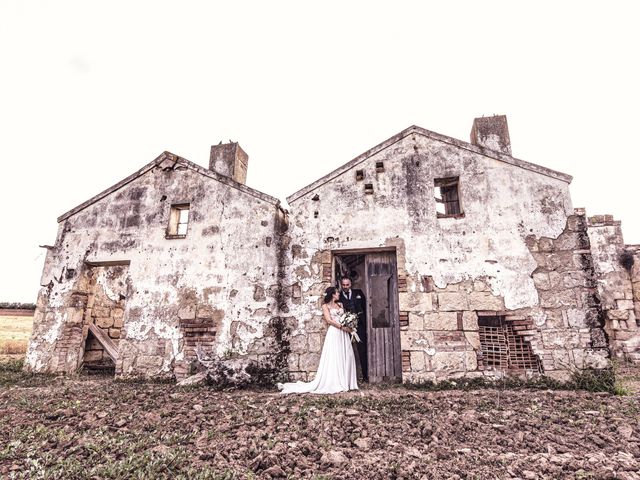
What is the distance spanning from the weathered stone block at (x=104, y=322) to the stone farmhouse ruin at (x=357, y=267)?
57 centimetres

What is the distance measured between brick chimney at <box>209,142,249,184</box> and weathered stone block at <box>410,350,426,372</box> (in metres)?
6.28

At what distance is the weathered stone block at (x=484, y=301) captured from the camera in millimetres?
6828

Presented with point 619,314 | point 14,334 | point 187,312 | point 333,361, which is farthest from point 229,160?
point 619,314

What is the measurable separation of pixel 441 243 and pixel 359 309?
227 cm

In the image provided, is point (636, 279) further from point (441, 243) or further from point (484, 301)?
point (441, 243)

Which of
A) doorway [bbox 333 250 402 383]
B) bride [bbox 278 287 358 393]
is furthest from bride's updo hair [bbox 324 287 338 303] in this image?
doorway [bbox 333 250 402 383]

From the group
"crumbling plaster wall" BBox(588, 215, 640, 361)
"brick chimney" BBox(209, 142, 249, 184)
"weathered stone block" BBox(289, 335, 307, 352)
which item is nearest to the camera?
"weathered stone block" BBox(289, 335, 307, 352)

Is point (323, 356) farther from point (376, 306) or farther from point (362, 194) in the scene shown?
point (362, 194)

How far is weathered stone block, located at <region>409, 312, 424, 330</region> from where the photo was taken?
6969 mm

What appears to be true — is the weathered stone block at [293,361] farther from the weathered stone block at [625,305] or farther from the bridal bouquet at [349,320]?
the weathered stone block at [625,305]

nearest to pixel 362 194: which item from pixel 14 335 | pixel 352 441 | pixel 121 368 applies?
pixel 352 441

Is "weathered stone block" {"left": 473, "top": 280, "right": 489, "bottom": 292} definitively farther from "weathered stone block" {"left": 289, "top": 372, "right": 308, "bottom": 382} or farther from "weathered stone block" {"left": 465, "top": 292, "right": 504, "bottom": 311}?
"weathered stone block" {"left": 289, "top": 372, "right": 308, "bottom": 382}

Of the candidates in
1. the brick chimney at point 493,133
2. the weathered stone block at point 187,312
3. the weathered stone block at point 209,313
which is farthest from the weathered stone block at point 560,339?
the weathered stone block at point 187,312

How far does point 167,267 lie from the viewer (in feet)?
27.8
